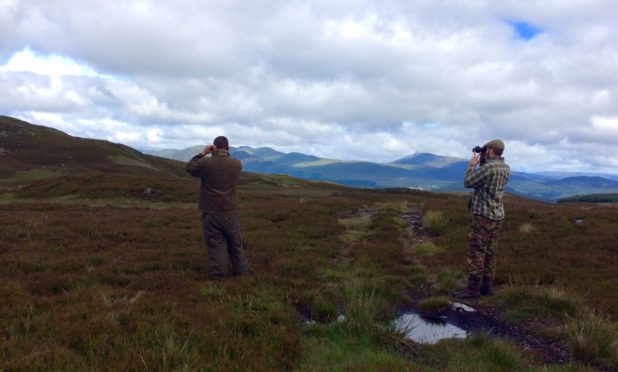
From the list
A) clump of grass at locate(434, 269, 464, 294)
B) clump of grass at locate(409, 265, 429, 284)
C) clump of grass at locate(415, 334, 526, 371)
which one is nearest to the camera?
clump of grass at locate(415, 334, 526, 371)

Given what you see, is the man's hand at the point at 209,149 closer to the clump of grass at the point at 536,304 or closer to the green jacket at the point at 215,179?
the green jacket at the point at 215,179

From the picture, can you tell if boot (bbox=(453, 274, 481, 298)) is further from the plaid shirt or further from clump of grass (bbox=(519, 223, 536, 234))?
clump of grass (bbox=(519, 223, 536, 234))

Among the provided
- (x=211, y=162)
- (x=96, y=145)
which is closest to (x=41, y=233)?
(x=211, y=162)

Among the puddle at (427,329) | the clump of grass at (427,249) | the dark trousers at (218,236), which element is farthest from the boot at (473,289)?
the dark trousers at (218,236)

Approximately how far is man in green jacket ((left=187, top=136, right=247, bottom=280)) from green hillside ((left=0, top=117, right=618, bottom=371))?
922 mm

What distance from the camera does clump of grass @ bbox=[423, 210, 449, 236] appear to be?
65.0 feet

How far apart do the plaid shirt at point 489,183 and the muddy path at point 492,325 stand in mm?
2437

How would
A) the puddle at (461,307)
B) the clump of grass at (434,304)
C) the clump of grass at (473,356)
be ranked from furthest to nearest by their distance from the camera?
the clump of grass at (434,304) → the puddle at (461,307) → the clump of grass at (473,356)

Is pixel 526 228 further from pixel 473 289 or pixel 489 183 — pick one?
pixel 489 183

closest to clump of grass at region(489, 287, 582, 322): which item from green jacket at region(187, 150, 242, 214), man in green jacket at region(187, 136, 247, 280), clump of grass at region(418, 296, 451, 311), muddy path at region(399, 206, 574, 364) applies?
muddy path at region(399, 206, 574, 364)

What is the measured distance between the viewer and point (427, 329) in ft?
28.5

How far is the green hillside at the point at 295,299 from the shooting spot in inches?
241

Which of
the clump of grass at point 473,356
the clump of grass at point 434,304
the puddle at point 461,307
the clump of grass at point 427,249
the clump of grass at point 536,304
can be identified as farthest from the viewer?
the clump of grass at point 427,249

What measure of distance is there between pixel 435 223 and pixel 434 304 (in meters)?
11.5
